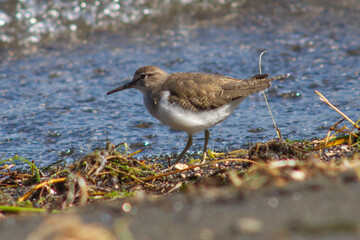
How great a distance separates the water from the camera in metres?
5.54

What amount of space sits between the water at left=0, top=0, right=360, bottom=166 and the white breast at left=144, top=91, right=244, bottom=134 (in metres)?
0.56

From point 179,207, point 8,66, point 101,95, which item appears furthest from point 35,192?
point 8,66

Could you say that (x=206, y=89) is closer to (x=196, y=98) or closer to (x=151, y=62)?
(x=196, y=98)

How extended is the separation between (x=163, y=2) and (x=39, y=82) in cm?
375

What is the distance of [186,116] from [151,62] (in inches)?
134

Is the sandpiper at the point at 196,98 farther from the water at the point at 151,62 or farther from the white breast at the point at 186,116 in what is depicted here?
the water at the point at 151,62

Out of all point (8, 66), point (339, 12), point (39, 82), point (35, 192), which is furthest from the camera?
point (339, 12)

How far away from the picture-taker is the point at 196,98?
4523 millimetres

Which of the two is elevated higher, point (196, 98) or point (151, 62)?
point (196, 98)

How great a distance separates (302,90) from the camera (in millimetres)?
6492

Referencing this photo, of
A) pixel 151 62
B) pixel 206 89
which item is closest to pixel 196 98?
pixel 206 89

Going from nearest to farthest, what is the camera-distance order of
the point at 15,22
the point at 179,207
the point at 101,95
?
the point at 179,207, the point at 101,95, the point at 15,22

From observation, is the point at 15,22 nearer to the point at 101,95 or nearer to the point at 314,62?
the point at 101,95

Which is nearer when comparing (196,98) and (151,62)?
(196,98)
